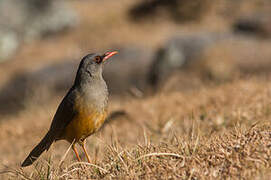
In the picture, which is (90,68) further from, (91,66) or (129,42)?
(129,42)

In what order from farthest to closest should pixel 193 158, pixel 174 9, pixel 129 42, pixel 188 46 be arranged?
pixel 174 9, pixel 129 42, pixel 188 46, pixel 193 158

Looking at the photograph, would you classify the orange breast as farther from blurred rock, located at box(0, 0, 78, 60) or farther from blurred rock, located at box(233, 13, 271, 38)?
blurred rock, located at box(0, 0, 78, 60)

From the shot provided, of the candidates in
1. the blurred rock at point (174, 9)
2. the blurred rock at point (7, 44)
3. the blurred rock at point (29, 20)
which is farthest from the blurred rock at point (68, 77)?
the blurred rock at point (174, 9)

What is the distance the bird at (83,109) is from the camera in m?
4.71

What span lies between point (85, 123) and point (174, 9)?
59.7 feet

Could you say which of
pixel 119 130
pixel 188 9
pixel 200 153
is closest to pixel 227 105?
pixel 119 130

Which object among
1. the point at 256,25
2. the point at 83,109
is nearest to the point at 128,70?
the point at 256,25

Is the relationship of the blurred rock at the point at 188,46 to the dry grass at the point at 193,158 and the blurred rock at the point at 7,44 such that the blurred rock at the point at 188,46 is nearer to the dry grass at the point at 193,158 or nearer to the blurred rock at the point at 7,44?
the blurred rock at the point at 7,44

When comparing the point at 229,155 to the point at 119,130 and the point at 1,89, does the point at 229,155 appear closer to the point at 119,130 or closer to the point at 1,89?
the point at 119,130

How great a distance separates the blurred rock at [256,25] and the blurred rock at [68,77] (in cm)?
388

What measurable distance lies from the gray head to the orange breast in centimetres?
37

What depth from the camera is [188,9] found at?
21547 millimetres

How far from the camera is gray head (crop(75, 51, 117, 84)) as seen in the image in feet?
16.4

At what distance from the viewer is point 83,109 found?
15.5 feet
